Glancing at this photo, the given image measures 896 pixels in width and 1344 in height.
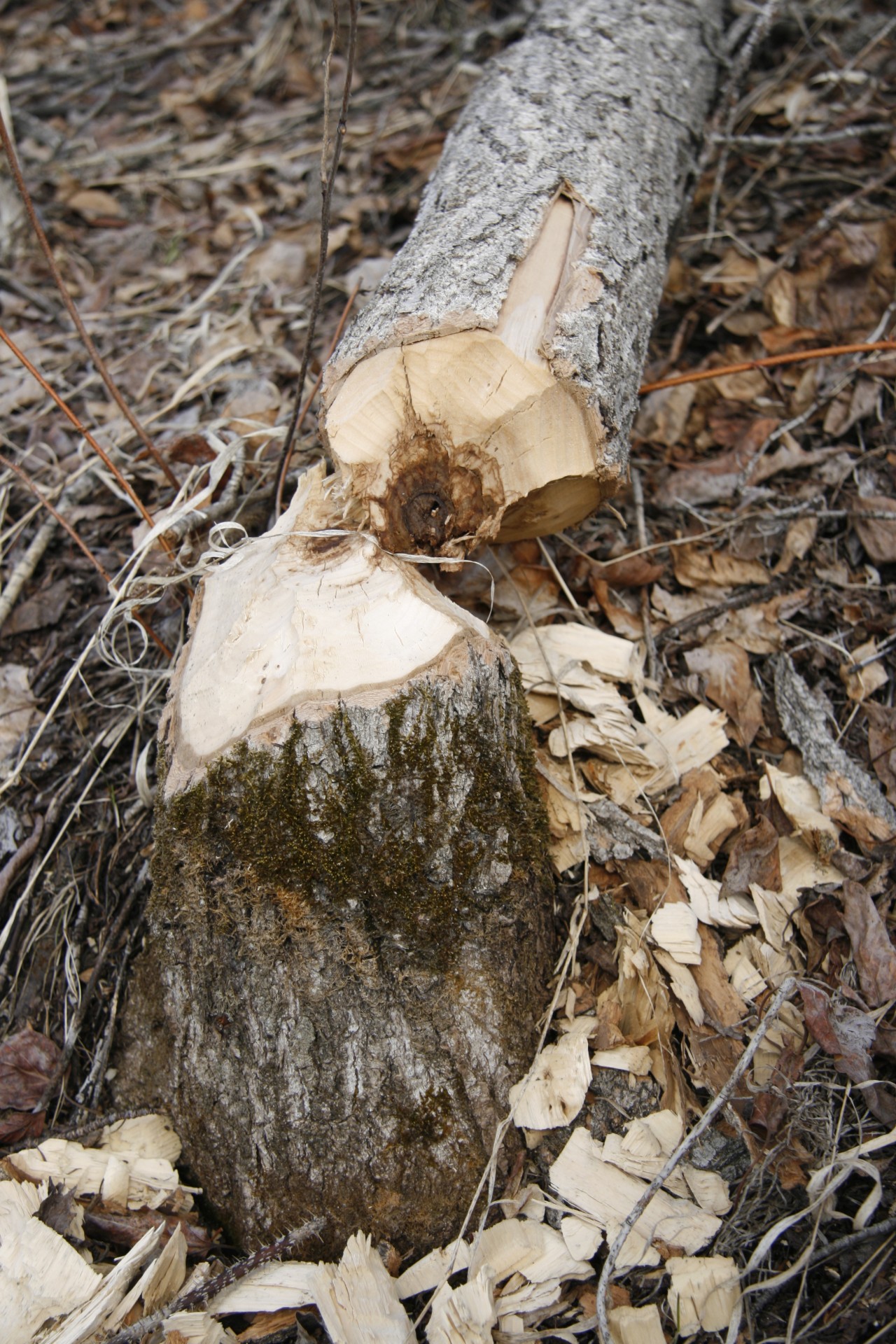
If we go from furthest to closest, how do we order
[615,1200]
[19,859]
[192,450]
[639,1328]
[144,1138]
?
[192,450], [19,859], [144,1138], [615,1200], [639,1328]

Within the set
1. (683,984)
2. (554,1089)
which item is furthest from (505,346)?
(554,1089)

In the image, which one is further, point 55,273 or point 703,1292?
point 55,273

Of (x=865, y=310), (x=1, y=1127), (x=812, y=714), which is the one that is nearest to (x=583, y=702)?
(x=812, y=714)

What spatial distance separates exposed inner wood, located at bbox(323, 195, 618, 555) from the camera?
1447 millimetres

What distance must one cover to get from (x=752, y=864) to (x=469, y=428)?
1.00 meters

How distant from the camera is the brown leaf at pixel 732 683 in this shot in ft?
5.95

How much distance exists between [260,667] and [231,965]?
51 cm

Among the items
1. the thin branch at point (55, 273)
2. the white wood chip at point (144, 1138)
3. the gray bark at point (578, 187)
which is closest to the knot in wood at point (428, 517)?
the gray bark at point (578, 187)

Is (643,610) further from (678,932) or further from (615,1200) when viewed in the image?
(615,1200)

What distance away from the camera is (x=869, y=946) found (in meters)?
1.53

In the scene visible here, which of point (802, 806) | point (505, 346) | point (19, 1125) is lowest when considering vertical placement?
point (19, 1125)

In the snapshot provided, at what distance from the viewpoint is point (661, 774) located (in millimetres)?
1726

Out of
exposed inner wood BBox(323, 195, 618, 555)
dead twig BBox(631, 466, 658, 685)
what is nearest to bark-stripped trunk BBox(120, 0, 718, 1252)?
exposed inner wood BBox(323, 195, 618, 555)

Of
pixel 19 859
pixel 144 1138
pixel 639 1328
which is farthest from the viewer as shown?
pixel 19 859
